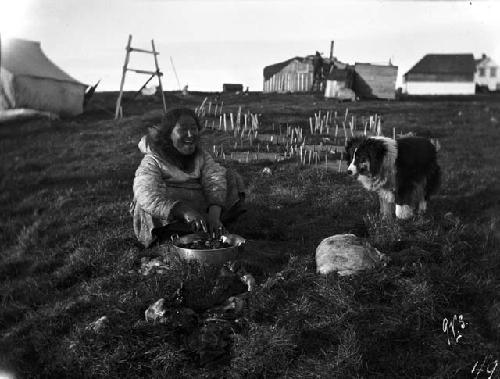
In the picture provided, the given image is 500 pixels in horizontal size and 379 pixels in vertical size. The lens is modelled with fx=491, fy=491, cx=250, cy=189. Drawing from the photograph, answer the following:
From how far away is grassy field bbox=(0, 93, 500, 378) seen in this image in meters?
3.80

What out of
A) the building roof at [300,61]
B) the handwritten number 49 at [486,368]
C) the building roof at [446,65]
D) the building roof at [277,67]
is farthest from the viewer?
the building roof at [446,65]

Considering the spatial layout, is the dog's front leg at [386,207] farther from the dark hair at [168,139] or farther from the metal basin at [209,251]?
the dark hair at [168,139]

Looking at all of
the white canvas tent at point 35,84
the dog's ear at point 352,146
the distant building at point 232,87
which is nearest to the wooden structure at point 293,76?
the distant building at point 232,87

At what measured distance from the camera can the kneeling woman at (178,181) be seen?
5.37 m

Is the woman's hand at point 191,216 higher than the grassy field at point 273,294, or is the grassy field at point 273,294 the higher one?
the woman's hand at point 191,216

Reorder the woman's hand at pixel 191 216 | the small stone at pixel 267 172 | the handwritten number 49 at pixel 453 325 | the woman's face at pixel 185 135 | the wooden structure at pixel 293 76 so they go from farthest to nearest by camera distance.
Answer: the wooden structure at pixel 293 76 < the small stone at pixel 267 172 < the woman's face at pixel 185 135 < the woman's hand at pixel 191 216 < the handwritten number 49 at pixel 453 325

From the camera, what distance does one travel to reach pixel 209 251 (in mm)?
4777

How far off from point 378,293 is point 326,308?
548 mm

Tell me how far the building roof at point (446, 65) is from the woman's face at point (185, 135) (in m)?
38.9

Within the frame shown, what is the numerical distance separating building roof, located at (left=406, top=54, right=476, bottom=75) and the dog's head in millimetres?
37429

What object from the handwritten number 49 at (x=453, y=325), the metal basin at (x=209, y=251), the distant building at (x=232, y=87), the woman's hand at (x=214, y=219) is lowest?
the handwritten number 49 at (x=453, y=325)

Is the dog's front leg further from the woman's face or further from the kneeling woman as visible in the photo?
the woman's face

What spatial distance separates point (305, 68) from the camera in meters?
31.7

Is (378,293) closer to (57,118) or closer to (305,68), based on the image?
(57,118)
